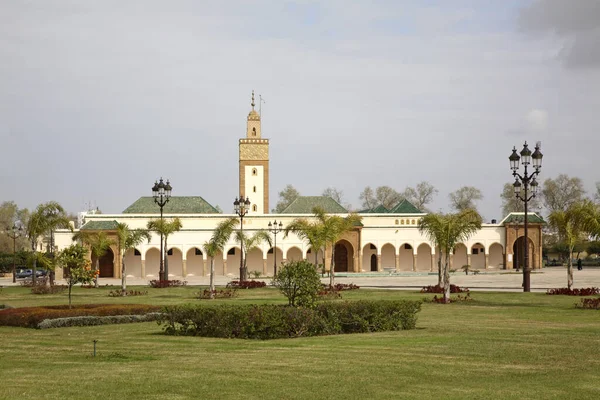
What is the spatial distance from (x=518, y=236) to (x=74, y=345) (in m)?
59.2

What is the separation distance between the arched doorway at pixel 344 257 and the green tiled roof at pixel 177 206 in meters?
11.2

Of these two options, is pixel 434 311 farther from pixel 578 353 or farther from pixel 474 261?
pixel 474 261

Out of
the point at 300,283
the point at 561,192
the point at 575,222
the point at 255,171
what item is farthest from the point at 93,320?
the point at 561,192

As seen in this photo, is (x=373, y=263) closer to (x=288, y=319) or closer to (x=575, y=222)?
(x=575, y=222)

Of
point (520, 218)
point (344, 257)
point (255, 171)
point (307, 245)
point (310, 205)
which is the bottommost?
point (344, 257)

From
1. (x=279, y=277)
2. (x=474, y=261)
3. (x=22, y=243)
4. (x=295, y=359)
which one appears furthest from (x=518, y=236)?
(x=22, y=243)

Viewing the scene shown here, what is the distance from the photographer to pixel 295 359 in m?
13.0

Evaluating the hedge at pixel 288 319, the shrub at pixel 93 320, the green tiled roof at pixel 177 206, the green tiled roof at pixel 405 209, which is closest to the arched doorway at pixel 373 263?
the green tiled roof at pixel 405 209

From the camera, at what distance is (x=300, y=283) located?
18.4 meters

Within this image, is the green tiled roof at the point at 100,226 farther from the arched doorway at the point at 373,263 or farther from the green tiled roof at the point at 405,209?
the green tiled roof at the point at 405,209

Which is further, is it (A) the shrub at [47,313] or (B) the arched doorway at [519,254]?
(B) the arched doorway at [519,254]

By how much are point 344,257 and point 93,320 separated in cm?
5175

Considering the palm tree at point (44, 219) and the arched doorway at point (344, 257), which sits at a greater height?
the palm tree at point (44, 219)

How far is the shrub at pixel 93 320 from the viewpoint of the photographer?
64.6 ft
